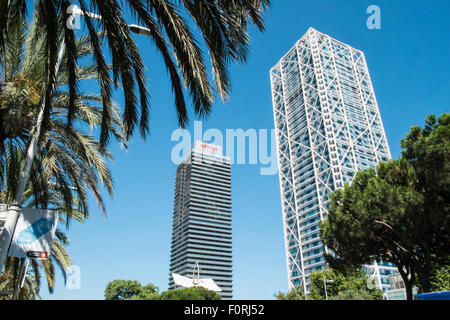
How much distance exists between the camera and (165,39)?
16.8 feet

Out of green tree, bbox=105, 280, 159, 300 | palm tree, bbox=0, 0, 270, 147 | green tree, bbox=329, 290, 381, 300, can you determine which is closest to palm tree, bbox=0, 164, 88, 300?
palm tree, bbox=0, 0, 270, 147

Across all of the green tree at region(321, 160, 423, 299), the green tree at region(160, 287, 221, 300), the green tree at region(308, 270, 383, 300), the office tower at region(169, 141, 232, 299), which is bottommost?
the green tree at region(160, 287, 221, 300)

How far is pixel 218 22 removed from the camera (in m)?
4.74

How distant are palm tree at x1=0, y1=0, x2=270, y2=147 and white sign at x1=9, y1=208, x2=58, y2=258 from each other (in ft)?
7.13

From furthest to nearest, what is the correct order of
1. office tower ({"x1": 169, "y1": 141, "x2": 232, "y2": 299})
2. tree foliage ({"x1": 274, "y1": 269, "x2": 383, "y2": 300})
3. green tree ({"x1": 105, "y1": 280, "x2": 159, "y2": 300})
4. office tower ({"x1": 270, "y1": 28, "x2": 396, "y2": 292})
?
1. office tower ({"x1": 169, "y1": 141, "x2": 232, "y2": 299})
2. office tower ({"x1": 270, "y1": 28, "x2": 396, "y2": 292})
3. green tree ({"x1": 105, "y1": 280, "x2": 159, "y2": 300})
4. tree foliage ({"x1": 274, "y1": 269, "x2": 383, "y2": 300})

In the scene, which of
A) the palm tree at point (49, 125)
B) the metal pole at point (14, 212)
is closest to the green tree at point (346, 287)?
the palm tree at point (49, 125)

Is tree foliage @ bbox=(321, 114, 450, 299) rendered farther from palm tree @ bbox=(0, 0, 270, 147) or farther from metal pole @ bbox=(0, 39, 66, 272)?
metal pole @ bbox=(0, 39, 66, 272)

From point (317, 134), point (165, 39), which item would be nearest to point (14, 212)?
point (165, 39)

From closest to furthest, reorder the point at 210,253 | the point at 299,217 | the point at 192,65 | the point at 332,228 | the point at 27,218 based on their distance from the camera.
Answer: the point at 192,65 → the point at 27,218 → the point at 332,228 → the point at 299,217 → the point at 210,253

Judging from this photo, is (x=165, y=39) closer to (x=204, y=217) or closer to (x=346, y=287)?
(x=346, y=287)

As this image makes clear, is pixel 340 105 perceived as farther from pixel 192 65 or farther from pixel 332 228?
pixel 192 65

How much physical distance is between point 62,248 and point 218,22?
15448 millimetres

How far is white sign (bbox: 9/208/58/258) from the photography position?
18.7 ft
